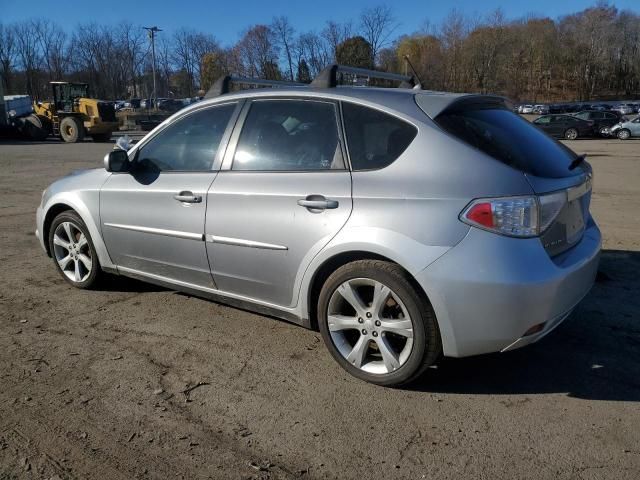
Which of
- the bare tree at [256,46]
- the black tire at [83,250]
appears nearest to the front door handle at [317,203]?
the black tire at [83,250]

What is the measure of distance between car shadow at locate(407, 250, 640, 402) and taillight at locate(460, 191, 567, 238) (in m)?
1.02

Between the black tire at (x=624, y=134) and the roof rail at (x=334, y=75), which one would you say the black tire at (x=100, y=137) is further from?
the black tire at (x=624, y=134)

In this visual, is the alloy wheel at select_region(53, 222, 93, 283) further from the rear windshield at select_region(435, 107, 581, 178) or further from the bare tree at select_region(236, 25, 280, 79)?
the bare tree at select_region(236, 25, 280, 79)

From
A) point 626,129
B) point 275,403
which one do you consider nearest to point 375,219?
point 275,403

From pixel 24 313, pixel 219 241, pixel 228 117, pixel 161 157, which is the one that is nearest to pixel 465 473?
pixel 219 241

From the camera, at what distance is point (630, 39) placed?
102 meters

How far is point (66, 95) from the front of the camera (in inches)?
1225

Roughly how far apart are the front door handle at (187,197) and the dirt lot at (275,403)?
3.14 feet

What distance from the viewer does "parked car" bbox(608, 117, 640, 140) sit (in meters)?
31.6

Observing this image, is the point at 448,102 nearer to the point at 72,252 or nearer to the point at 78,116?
the point at 72,252

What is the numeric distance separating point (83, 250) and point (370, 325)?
293 centimetres

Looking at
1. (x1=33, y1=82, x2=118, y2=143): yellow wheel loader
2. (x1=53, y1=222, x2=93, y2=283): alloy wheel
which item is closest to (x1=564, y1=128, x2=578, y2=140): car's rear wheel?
(x1=33, y1=82, x2=118, y2=143): yellow wheel loader

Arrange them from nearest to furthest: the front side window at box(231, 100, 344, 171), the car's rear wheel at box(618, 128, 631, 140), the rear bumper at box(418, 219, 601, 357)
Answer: the rear bumper at box(418, 219, 601, 357) → the front side window at box(231, 100, 344, 171) → the car's rear wheel at box(618, 128, 631, 140)

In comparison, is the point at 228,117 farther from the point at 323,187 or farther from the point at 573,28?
the point at 573,28
